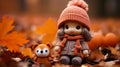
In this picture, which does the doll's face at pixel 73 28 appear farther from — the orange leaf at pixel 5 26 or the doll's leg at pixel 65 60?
the orange leaf at pixel 5 26

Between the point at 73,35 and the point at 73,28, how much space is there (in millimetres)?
55

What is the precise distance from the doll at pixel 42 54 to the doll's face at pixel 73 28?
177 mm

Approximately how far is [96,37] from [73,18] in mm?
773

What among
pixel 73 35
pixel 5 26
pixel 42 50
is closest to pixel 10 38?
pixel 5 26

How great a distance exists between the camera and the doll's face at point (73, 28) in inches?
114

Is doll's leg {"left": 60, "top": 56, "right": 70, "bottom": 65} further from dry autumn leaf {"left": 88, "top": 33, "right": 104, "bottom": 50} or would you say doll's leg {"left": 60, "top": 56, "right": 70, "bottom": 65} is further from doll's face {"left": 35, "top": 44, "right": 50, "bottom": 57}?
dry autumn leaf {"left": 88, "top": 33, "right": 104, "bottom": 50}

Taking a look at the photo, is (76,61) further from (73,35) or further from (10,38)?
(10,38)

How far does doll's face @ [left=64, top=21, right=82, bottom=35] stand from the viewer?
2.89 metres

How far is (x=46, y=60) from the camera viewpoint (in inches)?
113

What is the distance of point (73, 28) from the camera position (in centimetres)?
290

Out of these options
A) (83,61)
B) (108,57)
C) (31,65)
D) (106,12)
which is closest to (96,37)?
(108,57)

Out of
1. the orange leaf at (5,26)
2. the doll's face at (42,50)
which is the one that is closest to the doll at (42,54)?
the doll's face at (42,50)

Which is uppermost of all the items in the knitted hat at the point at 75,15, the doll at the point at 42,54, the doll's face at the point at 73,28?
the knitted hat at the point at 75,15

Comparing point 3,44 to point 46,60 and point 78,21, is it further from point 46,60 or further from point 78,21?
point 78,21
